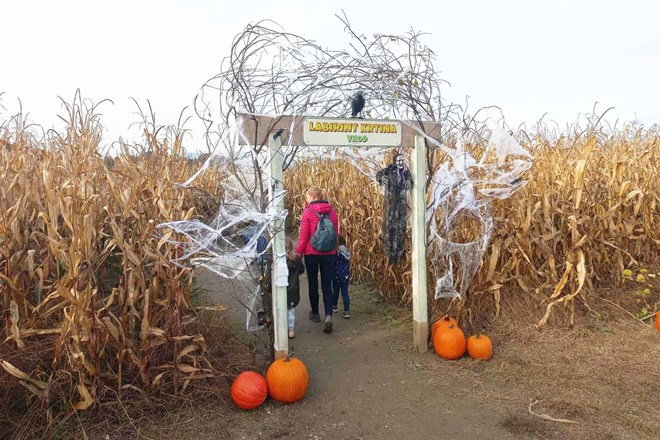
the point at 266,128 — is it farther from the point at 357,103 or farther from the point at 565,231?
the point at 565,231

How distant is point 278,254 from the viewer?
4.00 metres

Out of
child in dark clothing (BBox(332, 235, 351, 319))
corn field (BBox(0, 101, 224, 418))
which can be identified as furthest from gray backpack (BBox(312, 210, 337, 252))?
corn field (BBox(0, 101, 224, 418))

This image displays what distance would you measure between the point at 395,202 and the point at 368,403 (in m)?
2.03

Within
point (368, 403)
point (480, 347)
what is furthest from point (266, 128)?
point (480, 347)

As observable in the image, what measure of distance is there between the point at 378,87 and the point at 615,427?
3.24m

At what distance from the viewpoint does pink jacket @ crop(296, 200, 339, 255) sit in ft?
18.1

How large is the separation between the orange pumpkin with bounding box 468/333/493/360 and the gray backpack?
72.8 inches

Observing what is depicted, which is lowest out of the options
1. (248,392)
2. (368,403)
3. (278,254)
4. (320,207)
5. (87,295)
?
(368,403)

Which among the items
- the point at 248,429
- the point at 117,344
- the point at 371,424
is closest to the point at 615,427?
the point at 371,424

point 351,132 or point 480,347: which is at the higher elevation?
point 351,132

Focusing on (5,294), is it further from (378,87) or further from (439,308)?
(439,308)

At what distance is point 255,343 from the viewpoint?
504cm

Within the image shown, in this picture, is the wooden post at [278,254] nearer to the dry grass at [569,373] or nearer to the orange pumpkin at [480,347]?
the dry grass at [569,373]

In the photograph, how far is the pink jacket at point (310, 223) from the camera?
5.51 m
